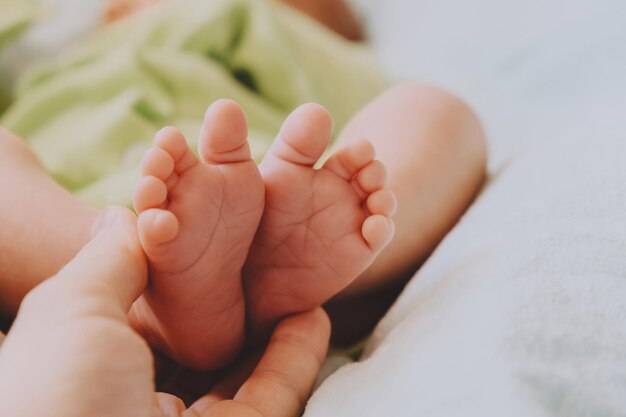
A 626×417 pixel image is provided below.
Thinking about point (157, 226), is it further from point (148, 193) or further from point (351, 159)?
point (351, 159)

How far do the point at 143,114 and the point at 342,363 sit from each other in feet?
1.67

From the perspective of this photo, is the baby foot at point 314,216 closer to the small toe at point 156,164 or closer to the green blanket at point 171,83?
the small toe at point 156,164

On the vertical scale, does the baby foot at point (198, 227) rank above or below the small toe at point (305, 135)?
below

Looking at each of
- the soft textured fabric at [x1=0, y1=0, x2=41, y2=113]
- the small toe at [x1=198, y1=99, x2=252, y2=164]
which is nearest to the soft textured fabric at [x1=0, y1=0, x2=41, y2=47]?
the soft textured fabric at [x1=0, y1=0, x2=41, y2=113]

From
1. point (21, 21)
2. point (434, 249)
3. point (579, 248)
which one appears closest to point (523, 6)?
point (434, 249)

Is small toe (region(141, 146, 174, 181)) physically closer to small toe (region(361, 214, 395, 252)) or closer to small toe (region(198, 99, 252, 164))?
small toe (region(198, 99, 252, 164))

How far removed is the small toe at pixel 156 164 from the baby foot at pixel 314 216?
98 mm

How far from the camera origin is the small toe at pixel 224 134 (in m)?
0.47

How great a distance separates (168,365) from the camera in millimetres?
601

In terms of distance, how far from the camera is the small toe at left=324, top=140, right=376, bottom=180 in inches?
21.0

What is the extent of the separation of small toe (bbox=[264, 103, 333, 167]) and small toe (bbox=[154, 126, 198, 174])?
8 cm

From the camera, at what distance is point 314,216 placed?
543 millimetres

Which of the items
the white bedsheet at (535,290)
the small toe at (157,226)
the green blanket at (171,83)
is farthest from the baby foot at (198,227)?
the green blanket at (171,83)

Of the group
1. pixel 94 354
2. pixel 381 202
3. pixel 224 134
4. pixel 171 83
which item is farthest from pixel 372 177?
pixel 171 83
